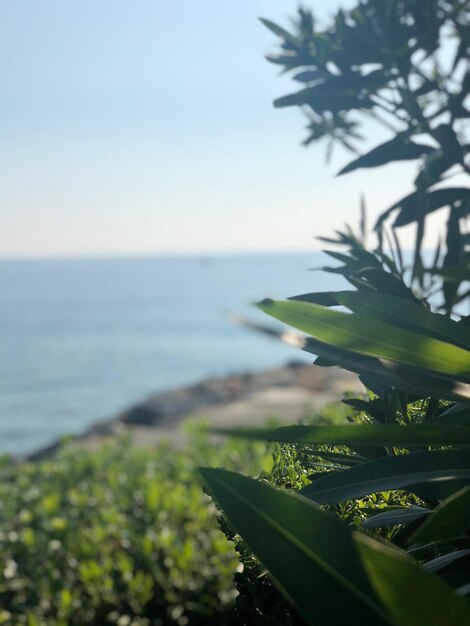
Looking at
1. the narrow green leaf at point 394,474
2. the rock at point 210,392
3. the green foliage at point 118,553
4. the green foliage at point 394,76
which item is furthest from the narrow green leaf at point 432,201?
the rock at point 210,392

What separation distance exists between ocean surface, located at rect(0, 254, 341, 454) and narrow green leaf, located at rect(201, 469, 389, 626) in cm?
13

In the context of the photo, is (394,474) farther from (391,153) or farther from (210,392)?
(210,392)

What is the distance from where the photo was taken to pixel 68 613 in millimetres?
3914

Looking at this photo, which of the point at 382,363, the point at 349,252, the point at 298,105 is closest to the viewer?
the point at 382,363

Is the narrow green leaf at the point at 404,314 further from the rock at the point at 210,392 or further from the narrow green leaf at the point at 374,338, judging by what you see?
the rock at the point at 210,392

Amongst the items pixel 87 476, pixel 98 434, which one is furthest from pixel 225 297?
pixel 87 476

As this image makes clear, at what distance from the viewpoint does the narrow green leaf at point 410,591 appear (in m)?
0.52

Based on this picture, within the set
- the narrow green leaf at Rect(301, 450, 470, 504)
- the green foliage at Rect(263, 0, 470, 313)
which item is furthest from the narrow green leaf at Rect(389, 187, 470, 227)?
the narrow green leaf at Rect(301, 450, 470, 504)

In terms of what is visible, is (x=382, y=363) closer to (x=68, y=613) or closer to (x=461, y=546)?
(x=461, y=546)

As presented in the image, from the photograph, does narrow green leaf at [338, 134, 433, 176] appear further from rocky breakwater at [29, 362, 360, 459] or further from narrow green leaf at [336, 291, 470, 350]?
rocky breakwater at [29, 362, 360, 459]

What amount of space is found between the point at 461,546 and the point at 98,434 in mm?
14164

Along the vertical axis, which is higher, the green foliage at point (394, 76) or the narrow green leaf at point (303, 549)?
the green foliage at point (394, 76)

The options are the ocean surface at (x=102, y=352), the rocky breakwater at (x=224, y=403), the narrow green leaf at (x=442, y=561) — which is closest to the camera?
the narrow green leaf at (x=442, y=561)

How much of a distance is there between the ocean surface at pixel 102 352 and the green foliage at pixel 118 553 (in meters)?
2.91
